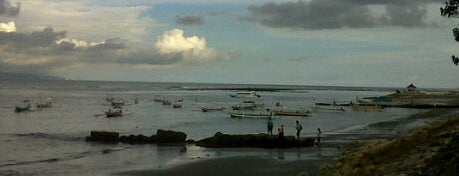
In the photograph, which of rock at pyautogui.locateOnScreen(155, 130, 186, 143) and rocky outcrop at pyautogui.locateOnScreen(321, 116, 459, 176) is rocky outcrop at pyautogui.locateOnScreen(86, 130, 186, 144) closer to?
rock at pyautogui.locateOnScreen(155, 130, 186, 143)

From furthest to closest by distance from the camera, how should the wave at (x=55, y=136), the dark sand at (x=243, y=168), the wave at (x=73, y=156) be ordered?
the wave at (x=55, y=136)
the wave at (x=73, y=156)
the dark sand at (x=243, y=168)

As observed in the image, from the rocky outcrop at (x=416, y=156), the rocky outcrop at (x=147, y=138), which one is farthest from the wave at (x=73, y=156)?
the rocky outcrop at (x=416, y=156)

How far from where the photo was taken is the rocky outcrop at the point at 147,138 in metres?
41.5

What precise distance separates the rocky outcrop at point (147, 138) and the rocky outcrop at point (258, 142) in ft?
13.0

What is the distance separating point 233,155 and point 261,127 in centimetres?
2799

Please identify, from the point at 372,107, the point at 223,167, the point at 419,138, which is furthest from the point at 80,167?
the point at 372,107

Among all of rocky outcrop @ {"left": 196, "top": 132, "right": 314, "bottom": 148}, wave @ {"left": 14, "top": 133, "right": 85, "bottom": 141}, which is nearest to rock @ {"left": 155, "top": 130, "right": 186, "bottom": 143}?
rocky outcrop @ {"left": 196, "top": 132, "right": 314, "bottom": 148}

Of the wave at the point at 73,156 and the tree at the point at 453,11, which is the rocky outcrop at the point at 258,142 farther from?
the tree at the point at 453,11

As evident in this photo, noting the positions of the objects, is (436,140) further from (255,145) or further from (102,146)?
(102,146)

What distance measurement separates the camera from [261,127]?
2411 inches

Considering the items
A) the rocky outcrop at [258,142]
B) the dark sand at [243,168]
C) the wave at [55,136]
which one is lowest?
the wave at [55,136]

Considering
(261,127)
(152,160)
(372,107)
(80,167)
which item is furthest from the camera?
(372,107)

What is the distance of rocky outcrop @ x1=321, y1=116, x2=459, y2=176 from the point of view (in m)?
11.5

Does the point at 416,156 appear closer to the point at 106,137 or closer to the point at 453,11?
the point at 453,11
